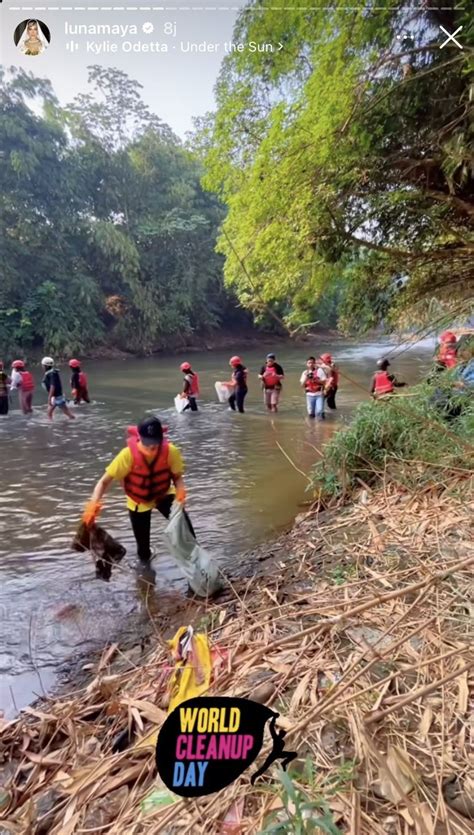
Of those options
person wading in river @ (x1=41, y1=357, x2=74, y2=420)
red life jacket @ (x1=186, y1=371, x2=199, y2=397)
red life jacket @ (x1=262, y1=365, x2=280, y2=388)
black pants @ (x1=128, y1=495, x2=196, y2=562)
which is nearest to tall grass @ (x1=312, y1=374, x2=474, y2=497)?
black pants @ (x1=128, y1=495, x2=196, y2=562)

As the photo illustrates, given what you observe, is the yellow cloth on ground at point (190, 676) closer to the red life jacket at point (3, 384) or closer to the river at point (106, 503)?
the river at point (106, 503)

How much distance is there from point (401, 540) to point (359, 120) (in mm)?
4763

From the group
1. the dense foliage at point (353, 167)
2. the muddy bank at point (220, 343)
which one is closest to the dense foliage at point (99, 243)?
the muddy bank at point (220, 343)

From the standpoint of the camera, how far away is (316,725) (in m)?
1.64

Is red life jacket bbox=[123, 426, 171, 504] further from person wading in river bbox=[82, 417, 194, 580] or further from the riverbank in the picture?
the riverbank

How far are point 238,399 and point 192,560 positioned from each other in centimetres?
831

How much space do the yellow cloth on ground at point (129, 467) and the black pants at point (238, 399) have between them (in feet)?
24.5

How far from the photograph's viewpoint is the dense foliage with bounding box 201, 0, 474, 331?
3.93m

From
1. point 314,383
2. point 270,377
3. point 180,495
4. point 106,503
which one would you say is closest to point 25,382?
point 270,377

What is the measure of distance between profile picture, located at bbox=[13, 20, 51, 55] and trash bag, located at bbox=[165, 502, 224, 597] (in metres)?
3.00

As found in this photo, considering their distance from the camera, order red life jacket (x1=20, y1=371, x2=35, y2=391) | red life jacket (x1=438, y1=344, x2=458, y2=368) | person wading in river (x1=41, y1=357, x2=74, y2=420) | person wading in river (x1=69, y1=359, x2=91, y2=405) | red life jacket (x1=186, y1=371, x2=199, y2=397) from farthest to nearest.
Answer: person wading in river (x1=69, y1=359, x2=91, y2=405) → red life jacket (x1=186, y1=371, x2=199, y2=397) → red life jacket (x1=20, y1=371, x2=35, y2=391) → person wading in river (x1=41, y1=357, x2=74, y2=420) → red life jacket (x1=438, y1=344, x2=458, y2=368)

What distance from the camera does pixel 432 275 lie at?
307 inches

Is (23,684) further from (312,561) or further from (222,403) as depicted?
(222,403)

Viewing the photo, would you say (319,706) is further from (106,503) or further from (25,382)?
(25,382)
